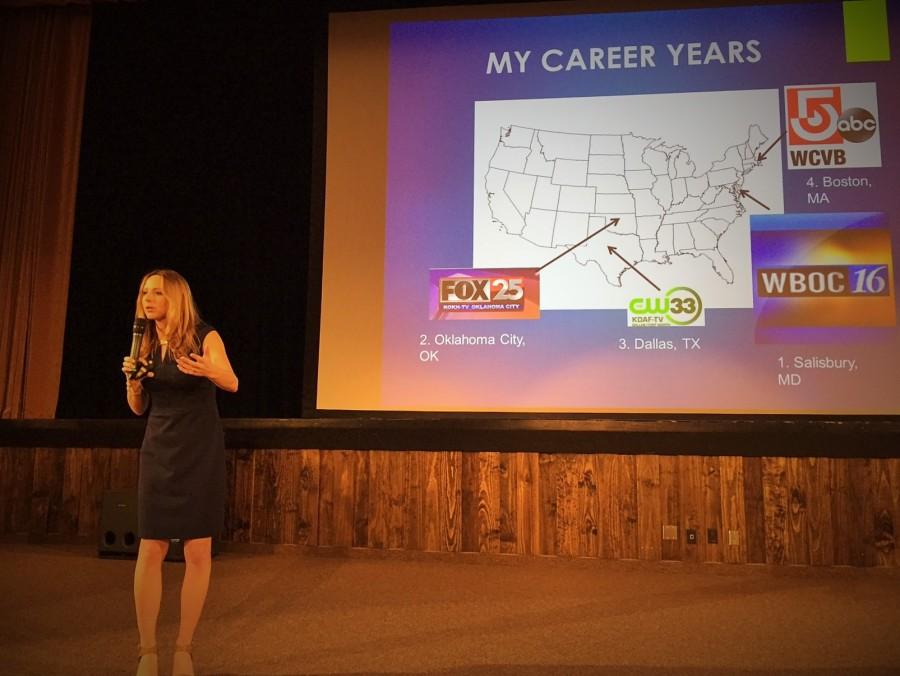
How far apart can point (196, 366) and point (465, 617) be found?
62.4 inches

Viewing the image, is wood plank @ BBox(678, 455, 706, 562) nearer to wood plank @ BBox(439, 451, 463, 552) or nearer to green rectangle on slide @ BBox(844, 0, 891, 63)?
wood plank @ BBox(439, 451, 463, 552)

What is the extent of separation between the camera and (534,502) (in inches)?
164

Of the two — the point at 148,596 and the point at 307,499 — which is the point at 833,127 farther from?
the point at 148,596

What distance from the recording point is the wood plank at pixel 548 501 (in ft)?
13.6

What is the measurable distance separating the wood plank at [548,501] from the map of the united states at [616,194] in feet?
3.54

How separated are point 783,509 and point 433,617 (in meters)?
2.08

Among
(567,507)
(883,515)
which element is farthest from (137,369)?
(883,515)

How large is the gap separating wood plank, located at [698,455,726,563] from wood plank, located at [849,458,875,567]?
65cm

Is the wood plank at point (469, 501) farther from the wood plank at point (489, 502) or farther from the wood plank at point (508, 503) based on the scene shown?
the wood plank at point (508, 503)

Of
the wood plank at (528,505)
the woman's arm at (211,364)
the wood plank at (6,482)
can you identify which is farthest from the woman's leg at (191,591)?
the wood plank at (6,482)

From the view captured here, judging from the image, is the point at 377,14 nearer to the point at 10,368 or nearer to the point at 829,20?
the point at 829,20

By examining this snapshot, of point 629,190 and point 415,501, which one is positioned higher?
point 629,190

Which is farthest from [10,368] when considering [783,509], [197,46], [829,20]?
[829,20]

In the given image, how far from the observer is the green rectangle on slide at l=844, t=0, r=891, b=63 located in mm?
4109
